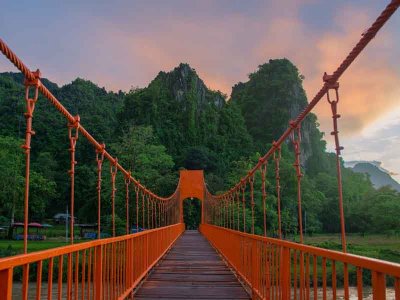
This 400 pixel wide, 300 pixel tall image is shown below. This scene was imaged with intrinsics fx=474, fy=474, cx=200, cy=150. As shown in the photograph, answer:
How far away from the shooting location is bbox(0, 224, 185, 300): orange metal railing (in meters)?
1.80

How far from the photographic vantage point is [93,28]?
12820mm

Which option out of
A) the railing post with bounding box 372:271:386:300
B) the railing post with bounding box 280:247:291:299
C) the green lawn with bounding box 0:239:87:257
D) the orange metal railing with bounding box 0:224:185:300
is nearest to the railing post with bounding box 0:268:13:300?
the orange metal railing with bounding box 0:224:185:300

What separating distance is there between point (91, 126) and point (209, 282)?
3918 cm

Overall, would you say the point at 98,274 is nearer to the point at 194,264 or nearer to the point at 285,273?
the point at 285,273

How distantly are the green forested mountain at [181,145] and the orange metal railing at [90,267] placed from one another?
975 centimetres

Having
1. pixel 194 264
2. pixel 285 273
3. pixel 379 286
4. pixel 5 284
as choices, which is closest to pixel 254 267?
pixel 285 273

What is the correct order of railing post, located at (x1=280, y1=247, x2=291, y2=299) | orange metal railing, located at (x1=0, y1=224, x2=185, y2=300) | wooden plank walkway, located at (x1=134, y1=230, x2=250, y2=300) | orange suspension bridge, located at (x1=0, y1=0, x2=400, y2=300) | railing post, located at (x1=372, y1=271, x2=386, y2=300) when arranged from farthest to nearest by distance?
wooden plank walkway, located at (x1=134, y1=230, x2=250, y2=300) → railing post, located at (x1=280, y1=247, x2=291, y2=299) → orange suspension bridge, located at (x1=0, y1=0, x2=400, y2=300) → orange metal railing, located at (x1=0, y1=224, x2=185, y2=300) → railing post, located at (x1=372, y1=271, x2=386, y2=300)

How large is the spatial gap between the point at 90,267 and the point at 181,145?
2056 inches

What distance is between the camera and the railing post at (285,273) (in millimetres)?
3248

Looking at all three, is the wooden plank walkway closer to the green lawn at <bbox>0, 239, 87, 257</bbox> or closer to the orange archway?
the green lawn at <bbox>0, 239, 87, 257</bbox>

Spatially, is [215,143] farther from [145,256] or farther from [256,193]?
[145,256]

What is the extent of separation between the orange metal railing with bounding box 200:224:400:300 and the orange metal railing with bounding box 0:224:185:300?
47.3 inches

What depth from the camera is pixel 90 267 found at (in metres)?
3.15

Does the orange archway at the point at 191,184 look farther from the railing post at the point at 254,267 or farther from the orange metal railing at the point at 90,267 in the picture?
the railing post at the point at 254,267
